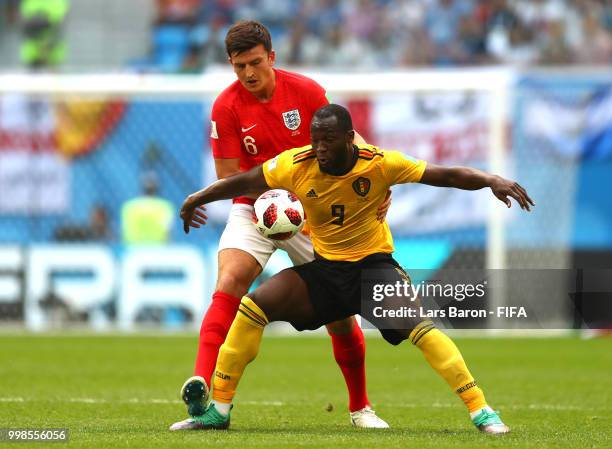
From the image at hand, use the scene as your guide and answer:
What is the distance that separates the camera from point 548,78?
1702cm

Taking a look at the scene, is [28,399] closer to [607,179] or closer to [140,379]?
[140,379]

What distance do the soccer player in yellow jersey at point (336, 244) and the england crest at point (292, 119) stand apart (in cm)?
74

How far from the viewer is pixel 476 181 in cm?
652

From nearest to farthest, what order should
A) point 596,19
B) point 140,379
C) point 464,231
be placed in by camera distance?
point 140,379 → point 464,231 → point 596,19

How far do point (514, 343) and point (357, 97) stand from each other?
3788 mm

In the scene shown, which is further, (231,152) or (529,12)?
(529,12)

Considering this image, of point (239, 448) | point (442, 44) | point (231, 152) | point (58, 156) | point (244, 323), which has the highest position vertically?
point (442, 44)

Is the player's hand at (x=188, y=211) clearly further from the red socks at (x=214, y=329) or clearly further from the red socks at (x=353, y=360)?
the red socks at (x=353, y=360)

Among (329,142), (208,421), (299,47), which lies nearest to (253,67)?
(329,142)

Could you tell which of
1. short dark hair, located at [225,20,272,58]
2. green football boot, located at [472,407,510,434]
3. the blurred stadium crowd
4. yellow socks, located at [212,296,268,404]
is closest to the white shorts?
yellow socks, located at [212,296,268,404]

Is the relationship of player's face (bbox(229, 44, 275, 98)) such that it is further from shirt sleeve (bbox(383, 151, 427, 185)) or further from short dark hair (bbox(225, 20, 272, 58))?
shirt sleeve (bbox(383, 151, 427, 185))

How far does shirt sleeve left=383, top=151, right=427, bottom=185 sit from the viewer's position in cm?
661

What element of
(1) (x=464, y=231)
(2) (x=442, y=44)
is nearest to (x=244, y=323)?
(1) (x=464, y=231)

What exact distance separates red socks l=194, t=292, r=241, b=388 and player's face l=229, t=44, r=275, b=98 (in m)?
1.21
